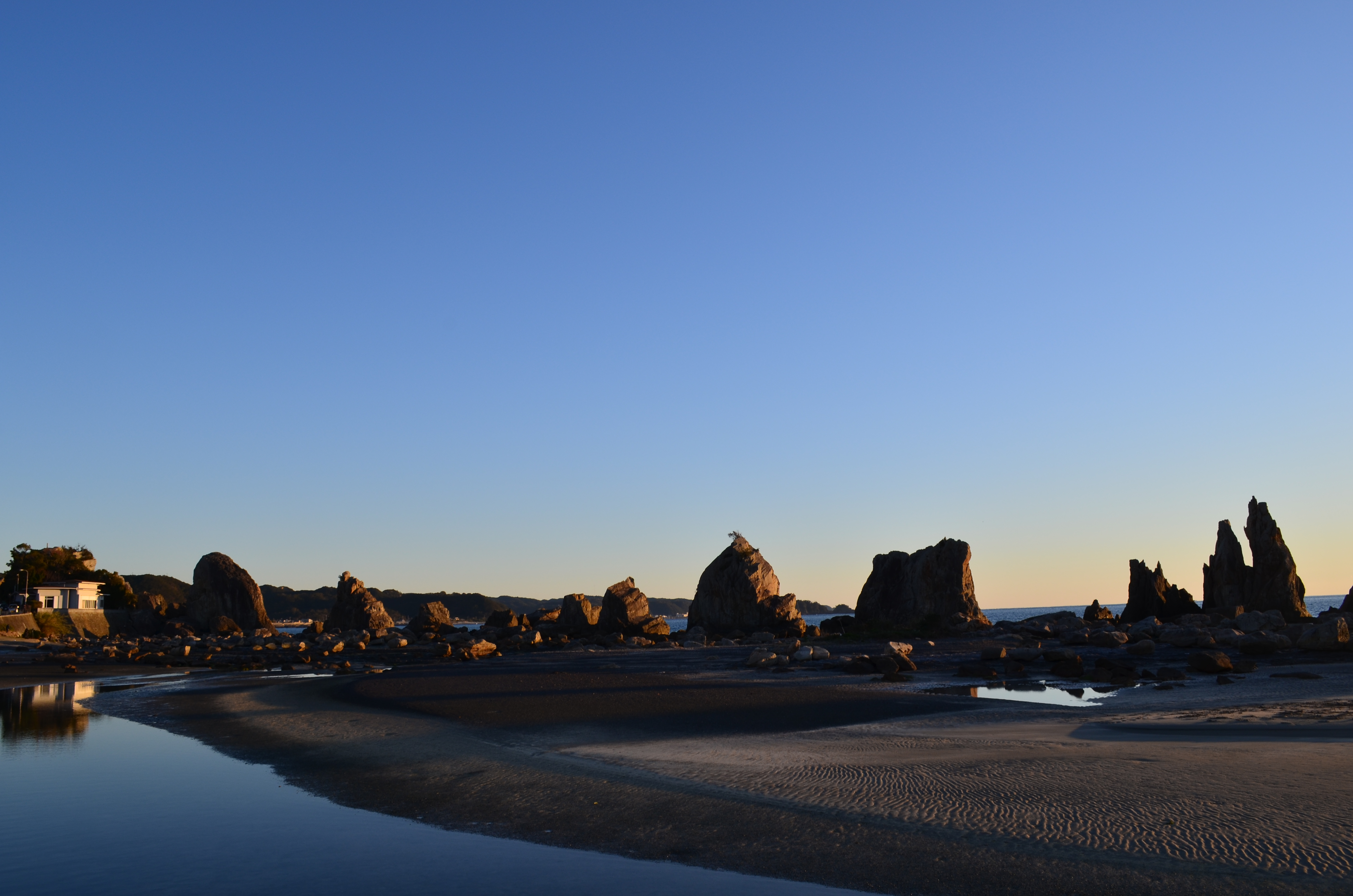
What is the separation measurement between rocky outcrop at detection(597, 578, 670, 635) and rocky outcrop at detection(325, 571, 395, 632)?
76.3ft

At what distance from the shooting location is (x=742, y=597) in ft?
199

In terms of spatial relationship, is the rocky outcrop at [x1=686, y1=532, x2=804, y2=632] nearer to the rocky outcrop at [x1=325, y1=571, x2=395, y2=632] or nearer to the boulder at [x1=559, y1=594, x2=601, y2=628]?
the boulder at [x1=559, y1=594, x2=601, y2=628]

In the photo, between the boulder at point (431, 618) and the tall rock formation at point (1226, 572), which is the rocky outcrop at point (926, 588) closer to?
the tall rock formation at point (1226, 572)

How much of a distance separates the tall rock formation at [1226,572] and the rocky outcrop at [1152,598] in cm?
166

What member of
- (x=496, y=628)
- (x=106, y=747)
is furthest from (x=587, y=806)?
(x=496, y=628)

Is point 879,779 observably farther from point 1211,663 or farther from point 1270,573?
point 1270,573

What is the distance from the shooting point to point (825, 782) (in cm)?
1009

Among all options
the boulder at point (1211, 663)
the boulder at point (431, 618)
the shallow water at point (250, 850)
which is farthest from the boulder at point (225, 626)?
the boulder at point (1211, 663)

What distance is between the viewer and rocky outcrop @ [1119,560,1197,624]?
61.4 m

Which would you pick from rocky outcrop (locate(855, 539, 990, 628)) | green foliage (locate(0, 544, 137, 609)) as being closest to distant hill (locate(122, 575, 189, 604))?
green foliage (locate(0, 544, 137, 609))

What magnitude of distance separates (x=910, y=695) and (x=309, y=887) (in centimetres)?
1491

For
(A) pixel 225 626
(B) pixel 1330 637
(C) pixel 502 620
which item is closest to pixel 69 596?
(A) pixel 225 626

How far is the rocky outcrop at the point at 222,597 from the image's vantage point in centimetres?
8175

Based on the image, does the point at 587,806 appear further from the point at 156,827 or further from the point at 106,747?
the point at 106,747
